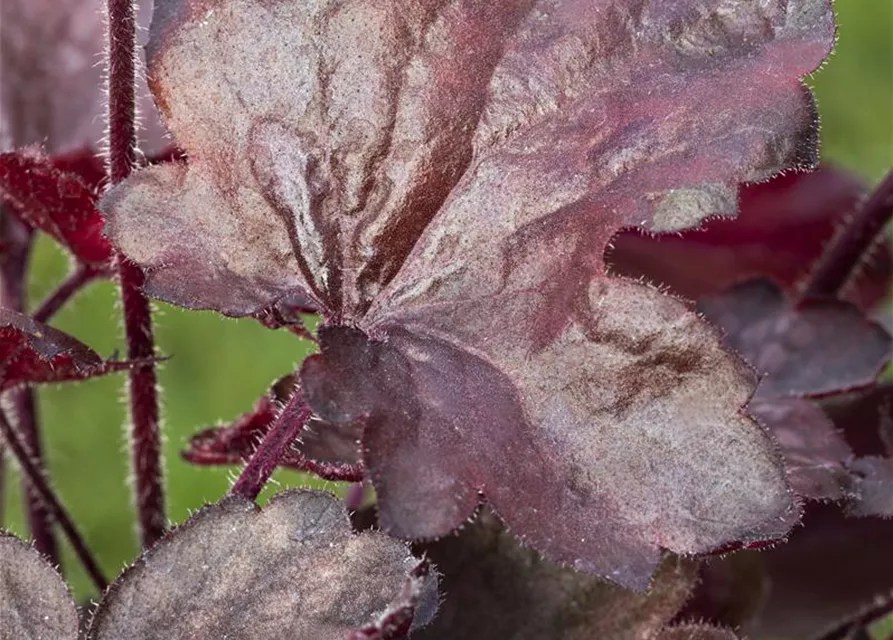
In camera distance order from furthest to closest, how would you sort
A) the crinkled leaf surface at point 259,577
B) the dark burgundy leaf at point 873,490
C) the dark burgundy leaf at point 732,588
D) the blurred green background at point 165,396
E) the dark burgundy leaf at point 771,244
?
the blurred green background at point 165,396, the dark burgundy leaf at point 771,244, the dark burgundy leaf at point 732,588, the dark burgundy leaf at point 873,490, the crinkled leaf surface at point 259,577

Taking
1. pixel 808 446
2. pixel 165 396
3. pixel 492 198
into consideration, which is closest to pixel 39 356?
pixel 492 198

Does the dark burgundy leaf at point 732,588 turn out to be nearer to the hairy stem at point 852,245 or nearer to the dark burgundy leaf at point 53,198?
the hairy stem at point 852,245

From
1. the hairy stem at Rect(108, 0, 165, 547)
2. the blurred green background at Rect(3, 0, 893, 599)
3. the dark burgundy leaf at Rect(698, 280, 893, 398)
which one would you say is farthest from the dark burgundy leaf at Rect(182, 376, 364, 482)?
the blurred green background at Rect(3, 0, 893, 599)

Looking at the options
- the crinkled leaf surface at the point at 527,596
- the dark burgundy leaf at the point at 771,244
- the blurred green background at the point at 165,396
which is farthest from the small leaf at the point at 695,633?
the blurred green background at the point at 165,396

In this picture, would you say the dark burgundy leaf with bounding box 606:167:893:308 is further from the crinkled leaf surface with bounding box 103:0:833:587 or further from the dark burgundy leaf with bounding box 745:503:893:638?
the crinkled leaf surface with bounding box 103:0:833:587

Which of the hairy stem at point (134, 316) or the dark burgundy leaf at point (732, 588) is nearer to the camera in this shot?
the hairy stem at point (134, 316)

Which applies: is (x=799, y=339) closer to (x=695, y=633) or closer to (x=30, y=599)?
(x=695, y=633)
